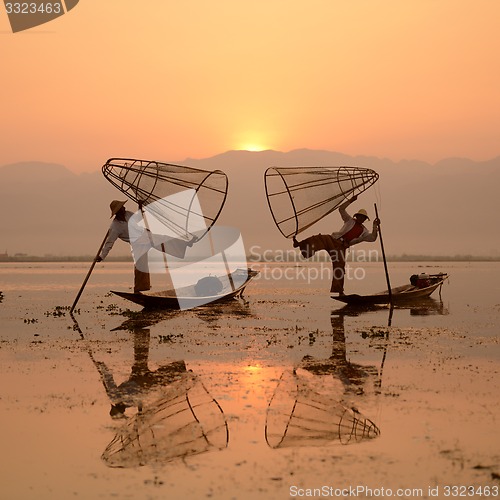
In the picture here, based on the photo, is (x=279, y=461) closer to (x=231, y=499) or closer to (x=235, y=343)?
(x=231, y=499)

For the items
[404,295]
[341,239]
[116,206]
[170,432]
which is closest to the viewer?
[170,432]

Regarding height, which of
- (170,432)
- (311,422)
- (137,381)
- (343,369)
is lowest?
(343,369)

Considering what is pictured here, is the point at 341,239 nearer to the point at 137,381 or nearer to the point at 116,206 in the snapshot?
the point at 116,206

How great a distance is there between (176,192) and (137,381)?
1209 cm

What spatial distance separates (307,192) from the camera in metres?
22.0

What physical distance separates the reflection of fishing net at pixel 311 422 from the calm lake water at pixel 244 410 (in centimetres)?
2

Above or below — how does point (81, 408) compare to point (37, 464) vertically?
below

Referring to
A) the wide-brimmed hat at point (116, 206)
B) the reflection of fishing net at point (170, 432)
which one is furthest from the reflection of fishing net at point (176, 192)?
the reflection of fishing net at point (170, 432)

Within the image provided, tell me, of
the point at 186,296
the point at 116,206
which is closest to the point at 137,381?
the point at 116,206

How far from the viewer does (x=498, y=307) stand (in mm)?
25891

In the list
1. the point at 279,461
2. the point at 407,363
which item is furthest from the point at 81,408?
the point at 407,363

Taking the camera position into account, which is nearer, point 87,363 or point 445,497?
point 445,497

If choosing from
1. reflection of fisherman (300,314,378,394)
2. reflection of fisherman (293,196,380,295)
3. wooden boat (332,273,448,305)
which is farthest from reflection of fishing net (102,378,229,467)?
wooden boat (332,273,448,305)

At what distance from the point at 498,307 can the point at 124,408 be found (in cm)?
1919
